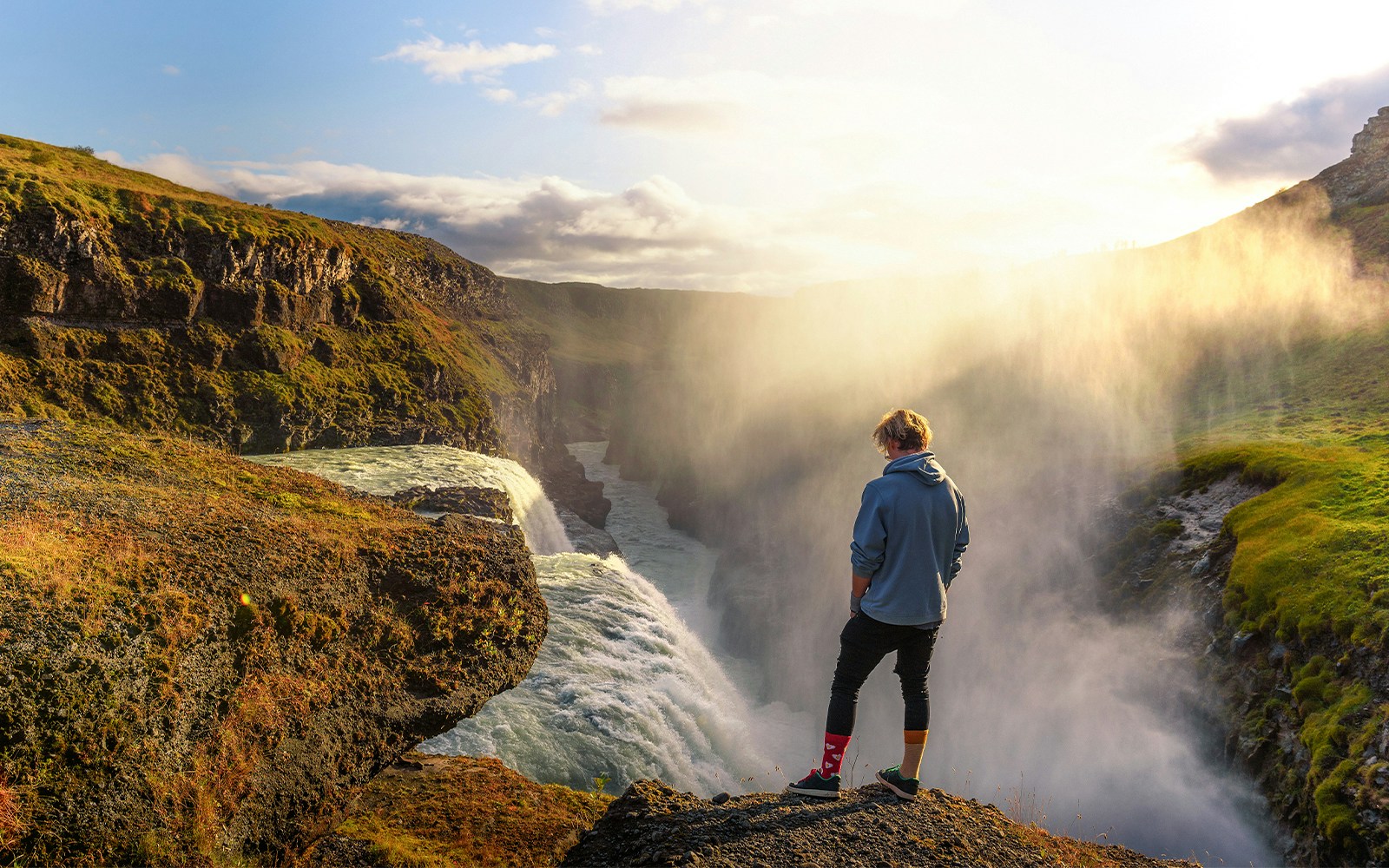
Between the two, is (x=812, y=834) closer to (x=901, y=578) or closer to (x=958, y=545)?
(x=901, y=578)

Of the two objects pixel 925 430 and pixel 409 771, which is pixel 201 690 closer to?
pixel 409 771

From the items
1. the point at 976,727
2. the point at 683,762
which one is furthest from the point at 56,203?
the point at 976,727

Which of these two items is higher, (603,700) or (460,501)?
(460,501)

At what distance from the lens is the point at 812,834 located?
293 inches

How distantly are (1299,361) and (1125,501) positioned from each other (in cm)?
3011

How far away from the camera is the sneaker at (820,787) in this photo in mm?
8297

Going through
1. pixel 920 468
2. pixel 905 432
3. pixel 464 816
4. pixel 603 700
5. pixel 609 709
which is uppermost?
pixel 905 432

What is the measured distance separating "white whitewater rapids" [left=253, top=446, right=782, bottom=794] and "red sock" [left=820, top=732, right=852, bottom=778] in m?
12.6

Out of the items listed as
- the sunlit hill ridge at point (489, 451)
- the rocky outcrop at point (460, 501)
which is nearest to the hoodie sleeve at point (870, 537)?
the sunlit hill ridge at point (489, 451)

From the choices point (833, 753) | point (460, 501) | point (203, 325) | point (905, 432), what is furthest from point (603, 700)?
point (203, 325)

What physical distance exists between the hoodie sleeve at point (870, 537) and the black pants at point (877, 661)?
710 mm

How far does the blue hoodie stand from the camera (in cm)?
773

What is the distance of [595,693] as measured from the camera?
23688mm

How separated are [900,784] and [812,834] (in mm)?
1609
